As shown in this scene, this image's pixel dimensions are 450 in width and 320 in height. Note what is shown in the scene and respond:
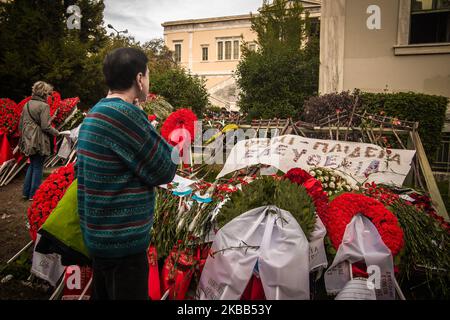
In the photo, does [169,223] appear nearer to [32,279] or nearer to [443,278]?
[32,279]

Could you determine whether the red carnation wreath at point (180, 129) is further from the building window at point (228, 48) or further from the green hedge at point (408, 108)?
the building window at point (228, 48)

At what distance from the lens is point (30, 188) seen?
5.22m


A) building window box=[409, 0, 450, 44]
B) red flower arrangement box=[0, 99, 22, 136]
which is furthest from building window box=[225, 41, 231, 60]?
red flower arrangement box=[0, 99, 22, 136]

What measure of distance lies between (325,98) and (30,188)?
582 centimetres

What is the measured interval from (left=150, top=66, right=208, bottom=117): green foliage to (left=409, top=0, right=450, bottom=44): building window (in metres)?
7.42

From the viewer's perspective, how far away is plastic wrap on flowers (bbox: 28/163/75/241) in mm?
2682

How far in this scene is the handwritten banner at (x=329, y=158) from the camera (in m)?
4.04

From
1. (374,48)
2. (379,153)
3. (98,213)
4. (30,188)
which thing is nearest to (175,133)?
(98,213)

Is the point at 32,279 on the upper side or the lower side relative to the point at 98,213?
lower

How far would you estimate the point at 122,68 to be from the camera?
1607mm

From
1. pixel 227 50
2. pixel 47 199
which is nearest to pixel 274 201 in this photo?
pixel 47 199

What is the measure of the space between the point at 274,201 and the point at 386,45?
7489 millimetres

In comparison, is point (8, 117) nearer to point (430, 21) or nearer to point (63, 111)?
point (63, 111)

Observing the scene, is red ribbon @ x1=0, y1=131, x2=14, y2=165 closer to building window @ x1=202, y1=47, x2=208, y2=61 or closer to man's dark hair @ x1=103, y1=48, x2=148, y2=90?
man's dark hair @ x1=103, y1=48, x2=148, y2=90
